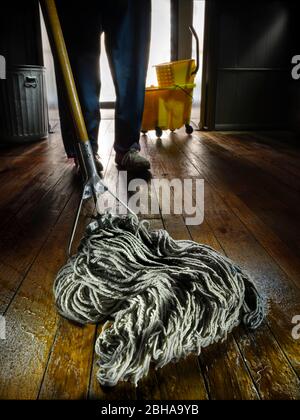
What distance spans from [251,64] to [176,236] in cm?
277

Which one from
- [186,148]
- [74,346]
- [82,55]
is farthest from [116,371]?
[186,148]

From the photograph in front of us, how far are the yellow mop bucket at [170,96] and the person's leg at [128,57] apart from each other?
1323mm

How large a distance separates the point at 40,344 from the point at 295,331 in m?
0.40

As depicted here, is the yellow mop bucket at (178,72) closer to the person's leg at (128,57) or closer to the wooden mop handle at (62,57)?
the person's leg at (128,57)

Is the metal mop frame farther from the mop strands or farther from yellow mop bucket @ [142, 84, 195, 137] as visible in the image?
yellow mop bucket @ [142, 84, 195, 137]

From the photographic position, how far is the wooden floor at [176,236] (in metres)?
0.48

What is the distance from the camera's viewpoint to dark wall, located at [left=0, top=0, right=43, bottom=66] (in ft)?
9.82

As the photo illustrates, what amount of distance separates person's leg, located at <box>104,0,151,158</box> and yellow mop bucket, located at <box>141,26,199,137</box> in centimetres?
132

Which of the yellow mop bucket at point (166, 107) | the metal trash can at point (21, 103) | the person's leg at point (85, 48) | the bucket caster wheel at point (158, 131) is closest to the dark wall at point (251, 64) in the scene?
the yellow mop bucket at point (166, 107)

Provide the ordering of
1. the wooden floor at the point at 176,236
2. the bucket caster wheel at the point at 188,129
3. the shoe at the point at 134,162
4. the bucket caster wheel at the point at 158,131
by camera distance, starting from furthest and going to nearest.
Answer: the bucket caster wheel at the point at 188,129 < the bucket caster wheel at the point at 158,131 < the shoe at the point at 134,162 < the wooden floor at the point at 176,236

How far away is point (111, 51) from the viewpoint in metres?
1.60

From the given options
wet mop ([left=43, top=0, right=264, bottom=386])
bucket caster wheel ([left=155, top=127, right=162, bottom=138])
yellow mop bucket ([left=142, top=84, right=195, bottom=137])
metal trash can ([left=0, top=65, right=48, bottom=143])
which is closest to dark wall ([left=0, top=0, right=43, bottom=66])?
metal trash can ([left=0, top=65, right=48, bottom=143])

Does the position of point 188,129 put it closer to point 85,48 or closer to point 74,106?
point 85,48

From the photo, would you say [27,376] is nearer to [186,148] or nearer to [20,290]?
[20,290]
